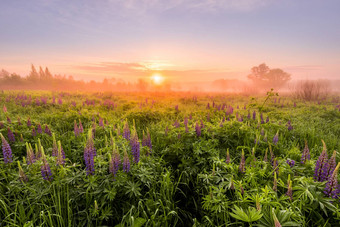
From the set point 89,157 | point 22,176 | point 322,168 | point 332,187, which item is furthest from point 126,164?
point 322,168

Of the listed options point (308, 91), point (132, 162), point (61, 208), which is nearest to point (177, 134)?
point (132, 162)

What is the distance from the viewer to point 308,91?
16.8 metres

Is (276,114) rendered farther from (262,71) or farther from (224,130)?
(262,71)

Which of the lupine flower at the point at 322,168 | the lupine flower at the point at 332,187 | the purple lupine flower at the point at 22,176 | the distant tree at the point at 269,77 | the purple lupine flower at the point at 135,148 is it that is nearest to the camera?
the lupine flower at the point at 332,187

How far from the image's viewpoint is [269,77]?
68875 millimetres

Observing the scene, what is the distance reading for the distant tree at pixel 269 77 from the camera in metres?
68.6

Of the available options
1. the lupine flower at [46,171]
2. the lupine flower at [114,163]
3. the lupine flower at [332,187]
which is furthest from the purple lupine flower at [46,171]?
the lupine flower at [332,187]

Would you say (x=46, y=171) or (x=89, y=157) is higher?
(x=89, y=157)

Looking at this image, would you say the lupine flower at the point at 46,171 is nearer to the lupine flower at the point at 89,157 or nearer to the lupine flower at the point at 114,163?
the lupine flower at the point at 89,157

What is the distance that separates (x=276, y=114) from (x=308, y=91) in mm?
11914

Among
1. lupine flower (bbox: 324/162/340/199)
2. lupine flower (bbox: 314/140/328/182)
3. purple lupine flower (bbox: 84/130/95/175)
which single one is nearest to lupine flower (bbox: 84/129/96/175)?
purple lupine flower (bbox: 84/130/95/175)

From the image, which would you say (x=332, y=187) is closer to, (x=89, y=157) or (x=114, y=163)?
(x=114, y=163)

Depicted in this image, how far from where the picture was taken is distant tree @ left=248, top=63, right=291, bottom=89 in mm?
68600

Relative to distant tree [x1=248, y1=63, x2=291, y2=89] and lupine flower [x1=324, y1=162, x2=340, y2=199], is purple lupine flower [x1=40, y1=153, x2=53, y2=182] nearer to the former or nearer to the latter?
lupine flower [x1=324, y1=162, x2=340, y2=199]
